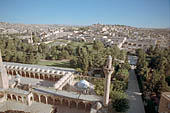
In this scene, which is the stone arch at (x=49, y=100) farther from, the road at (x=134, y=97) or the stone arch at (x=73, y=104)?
the road at (x=134, y=97)

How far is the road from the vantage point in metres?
16.2

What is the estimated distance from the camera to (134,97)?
1894 cm

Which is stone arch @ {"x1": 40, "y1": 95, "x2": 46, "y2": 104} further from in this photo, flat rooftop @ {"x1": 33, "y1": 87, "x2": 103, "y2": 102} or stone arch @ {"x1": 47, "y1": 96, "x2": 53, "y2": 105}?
flat rooftop @ {"x1": 33, "y1": 87, "x2": 103, "y2": 102}

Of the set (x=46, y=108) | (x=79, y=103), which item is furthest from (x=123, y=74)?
(x=46, y=108)

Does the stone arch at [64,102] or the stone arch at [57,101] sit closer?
the stone arch at [64,102]

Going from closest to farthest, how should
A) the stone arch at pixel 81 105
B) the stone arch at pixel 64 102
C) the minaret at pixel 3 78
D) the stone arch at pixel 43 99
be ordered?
the stone arch at pixel 81 105
the stone arch at pixel 64 102
the minaret at pixel 3 78
the stone arch at pixel 43 99

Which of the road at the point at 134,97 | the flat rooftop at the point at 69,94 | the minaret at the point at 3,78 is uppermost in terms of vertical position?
the minaret at the point at 3,78

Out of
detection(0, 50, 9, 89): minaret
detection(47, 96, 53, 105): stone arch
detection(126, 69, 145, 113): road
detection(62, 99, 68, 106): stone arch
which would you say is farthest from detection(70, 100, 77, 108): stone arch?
detection(0, 50, 9, 89): minaret

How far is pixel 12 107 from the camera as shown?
16.2 meters

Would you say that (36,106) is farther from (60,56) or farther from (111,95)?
(60,56)

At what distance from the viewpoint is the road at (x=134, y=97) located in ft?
53.3

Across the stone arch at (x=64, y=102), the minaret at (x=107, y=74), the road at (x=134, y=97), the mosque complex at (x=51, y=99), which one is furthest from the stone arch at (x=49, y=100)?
the road at (x=134, y=97)

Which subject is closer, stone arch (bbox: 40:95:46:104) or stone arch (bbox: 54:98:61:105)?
stone arch (bbox: 54:98:61:105)

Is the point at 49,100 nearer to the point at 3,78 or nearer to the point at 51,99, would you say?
the point at 51,99
